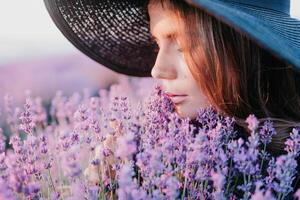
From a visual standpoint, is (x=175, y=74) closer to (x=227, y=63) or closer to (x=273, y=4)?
(x=227, y=63)

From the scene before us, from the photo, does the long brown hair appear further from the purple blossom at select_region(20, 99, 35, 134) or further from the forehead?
the purple blossom at select_region(20, 99, 35, 134)

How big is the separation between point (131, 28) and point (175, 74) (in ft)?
1.92

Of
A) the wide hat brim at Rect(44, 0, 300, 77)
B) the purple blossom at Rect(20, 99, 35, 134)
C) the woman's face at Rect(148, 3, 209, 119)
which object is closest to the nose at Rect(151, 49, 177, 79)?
the woman's face at Rect(148, 3, 209, 119)

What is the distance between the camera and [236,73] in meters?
1.70

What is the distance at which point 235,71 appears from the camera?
170 centimetres

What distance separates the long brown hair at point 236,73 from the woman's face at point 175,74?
0.02m

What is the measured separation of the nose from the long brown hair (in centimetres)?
4

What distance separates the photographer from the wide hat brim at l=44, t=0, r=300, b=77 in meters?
1.33

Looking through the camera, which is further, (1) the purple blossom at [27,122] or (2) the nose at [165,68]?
(2) the nose at [165,68]

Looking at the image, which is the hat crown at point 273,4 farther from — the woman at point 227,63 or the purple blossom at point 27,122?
the purple blossom at point 27,122

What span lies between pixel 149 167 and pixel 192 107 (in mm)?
537

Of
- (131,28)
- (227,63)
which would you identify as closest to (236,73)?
(227,63)

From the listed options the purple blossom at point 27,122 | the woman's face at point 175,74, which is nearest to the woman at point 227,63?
the woman's face at point 175,74

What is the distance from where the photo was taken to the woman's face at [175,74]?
160 cm
